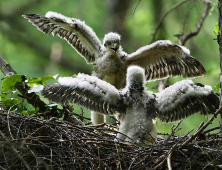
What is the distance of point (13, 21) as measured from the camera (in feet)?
37.6

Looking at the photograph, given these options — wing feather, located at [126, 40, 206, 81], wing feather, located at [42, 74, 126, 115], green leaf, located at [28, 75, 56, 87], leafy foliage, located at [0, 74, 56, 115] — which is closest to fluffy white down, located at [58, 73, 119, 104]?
wing feather, located at [42, 74, 126, 115]

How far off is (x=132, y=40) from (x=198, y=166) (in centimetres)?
Answer: 683

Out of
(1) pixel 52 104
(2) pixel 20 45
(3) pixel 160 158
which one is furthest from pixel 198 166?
(2) pixel 20 45

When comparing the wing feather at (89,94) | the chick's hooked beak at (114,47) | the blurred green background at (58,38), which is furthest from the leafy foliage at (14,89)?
the blurred green background at (58,38)

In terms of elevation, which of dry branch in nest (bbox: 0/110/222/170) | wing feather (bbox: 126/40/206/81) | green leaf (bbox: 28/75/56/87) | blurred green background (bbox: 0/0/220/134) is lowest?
dry branch in nest (bbox: 0/110/222/170)

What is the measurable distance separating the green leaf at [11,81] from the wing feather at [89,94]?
315 millimetres

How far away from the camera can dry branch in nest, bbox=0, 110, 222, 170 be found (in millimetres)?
3609

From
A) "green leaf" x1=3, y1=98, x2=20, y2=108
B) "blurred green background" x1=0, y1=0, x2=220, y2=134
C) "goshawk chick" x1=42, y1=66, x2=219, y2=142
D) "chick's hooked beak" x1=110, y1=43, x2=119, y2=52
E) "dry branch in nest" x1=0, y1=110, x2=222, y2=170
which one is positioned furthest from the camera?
"blurred green background" x1=0, y1=0, x2=220, y2=134

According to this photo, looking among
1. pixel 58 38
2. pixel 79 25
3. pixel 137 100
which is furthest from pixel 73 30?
pixel 58 38

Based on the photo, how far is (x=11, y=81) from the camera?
4492 mm

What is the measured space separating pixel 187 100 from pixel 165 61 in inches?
67.6

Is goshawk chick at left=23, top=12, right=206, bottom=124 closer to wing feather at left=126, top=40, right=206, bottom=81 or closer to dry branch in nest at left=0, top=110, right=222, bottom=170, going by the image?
wing feather at left=126, top=40, right=206, bottom=81

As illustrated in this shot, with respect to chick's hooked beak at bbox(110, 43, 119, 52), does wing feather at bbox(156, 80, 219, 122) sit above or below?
below

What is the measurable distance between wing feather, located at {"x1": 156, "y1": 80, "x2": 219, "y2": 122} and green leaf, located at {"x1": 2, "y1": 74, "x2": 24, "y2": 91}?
58.1 inches
